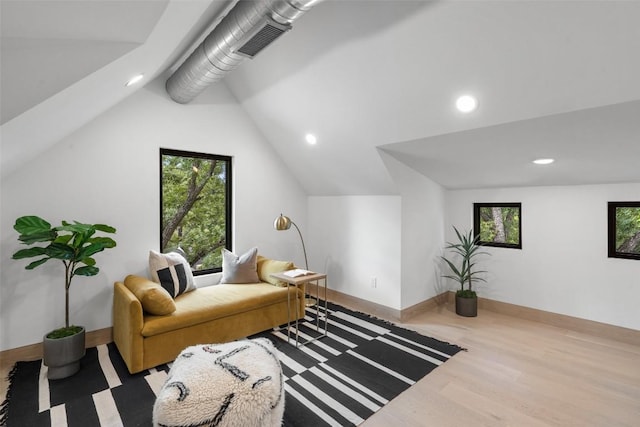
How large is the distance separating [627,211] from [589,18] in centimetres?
253

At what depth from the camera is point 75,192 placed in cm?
298

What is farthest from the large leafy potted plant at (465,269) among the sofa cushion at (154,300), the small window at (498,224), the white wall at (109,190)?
the sofa cushion at (154,300)

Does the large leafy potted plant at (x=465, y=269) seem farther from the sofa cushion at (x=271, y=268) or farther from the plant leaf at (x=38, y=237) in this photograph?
the plant leaf at (x=38, y=237)

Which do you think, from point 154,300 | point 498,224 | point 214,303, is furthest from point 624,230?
point 154,300

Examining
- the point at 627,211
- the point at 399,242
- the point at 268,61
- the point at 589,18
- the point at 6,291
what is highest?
the point at 268,61

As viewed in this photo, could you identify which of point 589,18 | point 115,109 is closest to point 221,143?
point 115,109

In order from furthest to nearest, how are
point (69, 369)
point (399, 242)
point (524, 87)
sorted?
point (399, 242)
point (69, 369)
point (524, 87)

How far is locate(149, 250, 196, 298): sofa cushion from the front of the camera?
315 cm

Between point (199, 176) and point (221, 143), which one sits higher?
point (221, 143)

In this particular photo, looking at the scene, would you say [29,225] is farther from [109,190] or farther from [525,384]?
[525,384]

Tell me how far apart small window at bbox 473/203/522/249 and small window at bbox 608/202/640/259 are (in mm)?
839

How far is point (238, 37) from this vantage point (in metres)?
2.24

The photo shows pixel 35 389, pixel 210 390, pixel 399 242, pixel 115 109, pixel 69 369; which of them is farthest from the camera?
pixel 399 242

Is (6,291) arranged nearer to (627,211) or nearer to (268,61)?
(268,61)
